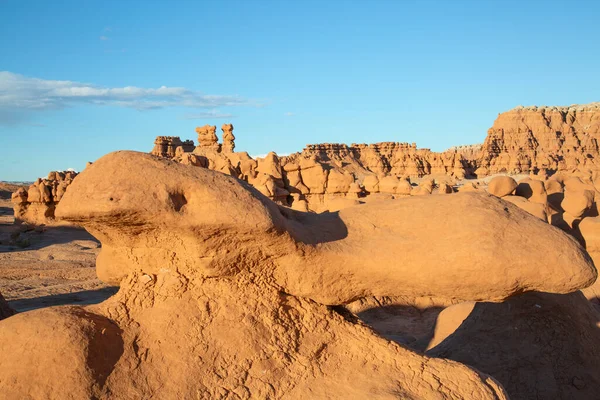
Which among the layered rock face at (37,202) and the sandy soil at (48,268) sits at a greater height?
the layered rock face at (37,202)

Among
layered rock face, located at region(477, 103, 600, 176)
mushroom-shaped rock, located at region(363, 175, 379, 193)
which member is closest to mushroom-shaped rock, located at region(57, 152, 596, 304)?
mushroom-shaped rock, located at region(363, 175, 379, 193)

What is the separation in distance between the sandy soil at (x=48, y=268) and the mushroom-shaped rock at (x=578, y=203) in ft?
21.1

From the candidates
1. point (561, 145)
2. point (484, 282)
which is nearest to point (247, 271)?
point (484, 282)

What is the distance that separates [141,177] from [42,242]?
46.0 feet

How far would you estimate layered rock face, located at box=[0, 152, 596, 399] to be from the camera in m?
2.40

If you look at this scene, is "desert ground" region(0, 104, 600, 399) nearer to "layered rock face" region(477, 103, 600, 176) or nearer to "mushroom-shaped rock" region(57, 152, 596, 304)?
"mushroom-shaped rock" region(57, 152, 596, 304)

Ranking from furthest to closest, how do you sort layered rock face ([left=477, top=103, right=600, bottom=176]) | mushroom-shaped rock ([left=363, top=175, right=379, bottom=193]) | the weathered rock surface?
layered rock face ([left=477, top=103, right=600, bottom=176])
mushroom-shaped rock ([left=363, top=175, right=379, bottom=193])
the weathered rock surface

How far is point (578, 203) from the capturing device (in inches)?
245

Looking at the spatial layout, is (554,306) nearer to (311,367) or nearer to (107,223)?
(311,367)

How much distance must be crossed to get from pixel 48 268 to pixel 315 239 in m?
9.21

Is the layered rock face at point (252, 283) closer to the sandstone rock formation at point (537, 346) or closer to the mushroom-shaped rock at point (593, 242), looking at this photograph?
the sandstone rock formation at point (537, 346)

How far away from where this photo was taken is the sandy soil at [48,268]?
7.52 meters

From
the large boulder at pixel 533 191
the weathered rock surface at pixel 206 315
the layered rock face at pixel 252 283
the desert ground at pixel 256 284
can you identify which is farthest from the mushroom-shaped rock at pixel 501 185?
the weathered rock surface at pixel 206 315

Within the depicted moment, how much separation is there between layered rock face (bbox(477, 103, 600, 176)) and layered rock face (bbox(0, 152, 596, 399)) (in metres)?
41.4
